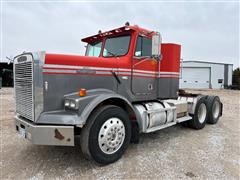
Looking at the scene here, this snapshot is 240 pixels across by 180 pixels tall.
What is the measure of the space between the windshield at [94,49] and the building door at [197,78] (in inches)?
1258

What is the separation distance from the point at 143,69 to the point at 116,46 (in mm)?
835

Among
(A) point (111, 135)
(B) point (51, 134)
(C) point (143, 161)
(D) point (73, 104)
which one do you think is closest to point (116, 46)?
(D) point (73, 104)

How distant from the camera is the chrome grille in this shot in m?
3.20

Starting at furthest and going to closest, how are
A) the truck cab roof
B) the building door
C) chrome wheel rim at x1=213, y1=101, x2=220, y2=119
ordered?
the building door → chrome wheel rim at x1=213, y1=101, x2=220, y2=119 → the truck cab roof

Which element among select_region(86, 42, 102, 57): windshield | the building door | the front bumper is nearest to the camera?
the front bumper

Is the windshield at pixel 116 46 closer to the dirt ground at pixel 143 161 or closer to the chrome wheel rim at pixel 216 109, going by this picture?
Answer: the dirt ground at pixel 143 161

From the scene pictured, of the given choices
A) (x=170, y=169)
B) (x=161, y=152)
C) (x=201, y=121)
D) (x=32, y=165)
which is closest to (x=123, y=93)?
(x=161, y=152)

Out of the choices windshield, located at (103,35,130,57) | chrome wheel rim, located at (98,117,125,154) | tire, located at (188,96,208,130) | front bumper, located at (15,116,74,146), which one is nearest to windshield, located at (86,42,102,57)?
windshield, located at (103,35,130,57)

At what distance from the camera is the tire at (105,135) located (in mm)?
3207

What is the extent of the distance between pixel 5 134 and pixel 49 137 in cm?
292

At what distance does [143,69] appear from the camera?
4523 millimetres

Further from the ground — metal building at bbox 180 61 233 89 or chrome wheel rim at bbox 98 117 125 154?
metal building at bbox 180 61 233 89

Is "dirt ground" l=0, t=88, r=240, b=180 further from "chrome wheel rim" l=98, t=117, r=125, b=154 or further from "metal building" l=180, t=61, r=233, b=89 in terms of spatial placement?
"metal building" l=180, t=61, r=233, b=89

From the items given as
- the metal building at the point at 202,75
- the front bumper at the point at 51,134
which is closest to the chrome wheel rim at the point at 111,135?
the front bumper at the point at 51,134
